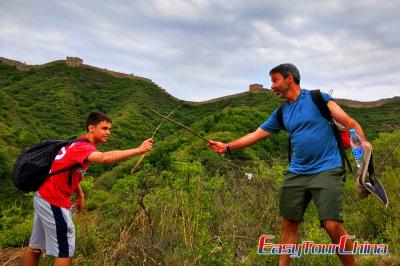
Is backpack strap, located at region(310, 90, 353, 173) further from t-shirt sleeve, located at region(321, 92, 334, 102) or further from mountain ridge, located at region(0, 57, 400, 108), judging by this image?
mountain ridge, located at region(0, 57, 400, 108)

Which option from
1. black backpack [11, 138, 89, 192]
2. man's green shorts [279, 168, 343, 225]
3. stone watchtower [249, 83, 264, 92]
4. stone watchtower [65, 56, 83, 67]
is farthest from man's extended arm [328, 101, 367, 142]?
stone watchtower [65, 56, 83, 67]

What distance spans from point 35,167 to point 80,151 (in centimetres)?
38

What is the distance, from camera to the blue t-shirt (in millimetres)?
3133

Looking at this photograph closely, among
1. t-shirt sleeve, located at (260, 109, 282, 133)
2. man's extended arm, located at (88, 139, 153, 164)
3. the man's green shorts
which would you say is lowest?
the man's green shorts

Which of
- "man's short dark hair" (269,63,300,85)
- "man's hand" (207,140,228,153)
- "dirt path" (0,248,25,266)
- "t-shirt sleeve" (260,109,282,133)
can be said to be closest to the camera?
"man's short dark hair" (269,63,300,85)

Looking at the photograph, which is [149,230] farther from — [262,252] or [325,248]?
[325,248]

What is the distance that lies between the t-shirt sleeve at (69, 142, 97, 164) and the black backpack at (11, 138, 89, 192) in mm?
77

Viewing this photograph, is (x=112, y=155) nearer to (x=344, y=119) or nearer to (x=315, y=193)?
(x=315, y=193)

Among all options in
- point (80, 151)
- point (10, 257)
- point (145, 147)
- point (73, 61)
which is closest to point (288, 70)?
point (145, 147)

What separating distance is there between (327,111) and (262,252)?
137 centimetres

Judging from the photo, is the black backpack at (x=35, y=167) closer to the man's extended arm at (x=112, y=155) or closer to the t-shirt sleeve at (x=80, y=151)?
the t-shirt sleeve at (x=80, y=151)

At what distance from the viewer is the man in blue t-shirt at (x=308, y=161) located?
2.99 m

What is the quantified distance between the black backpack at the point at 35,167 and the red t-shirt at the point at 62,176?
0.10 feet

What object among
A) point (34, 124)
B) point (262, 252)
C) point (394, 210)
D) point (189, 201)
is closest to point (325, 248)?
point (262, 252)
